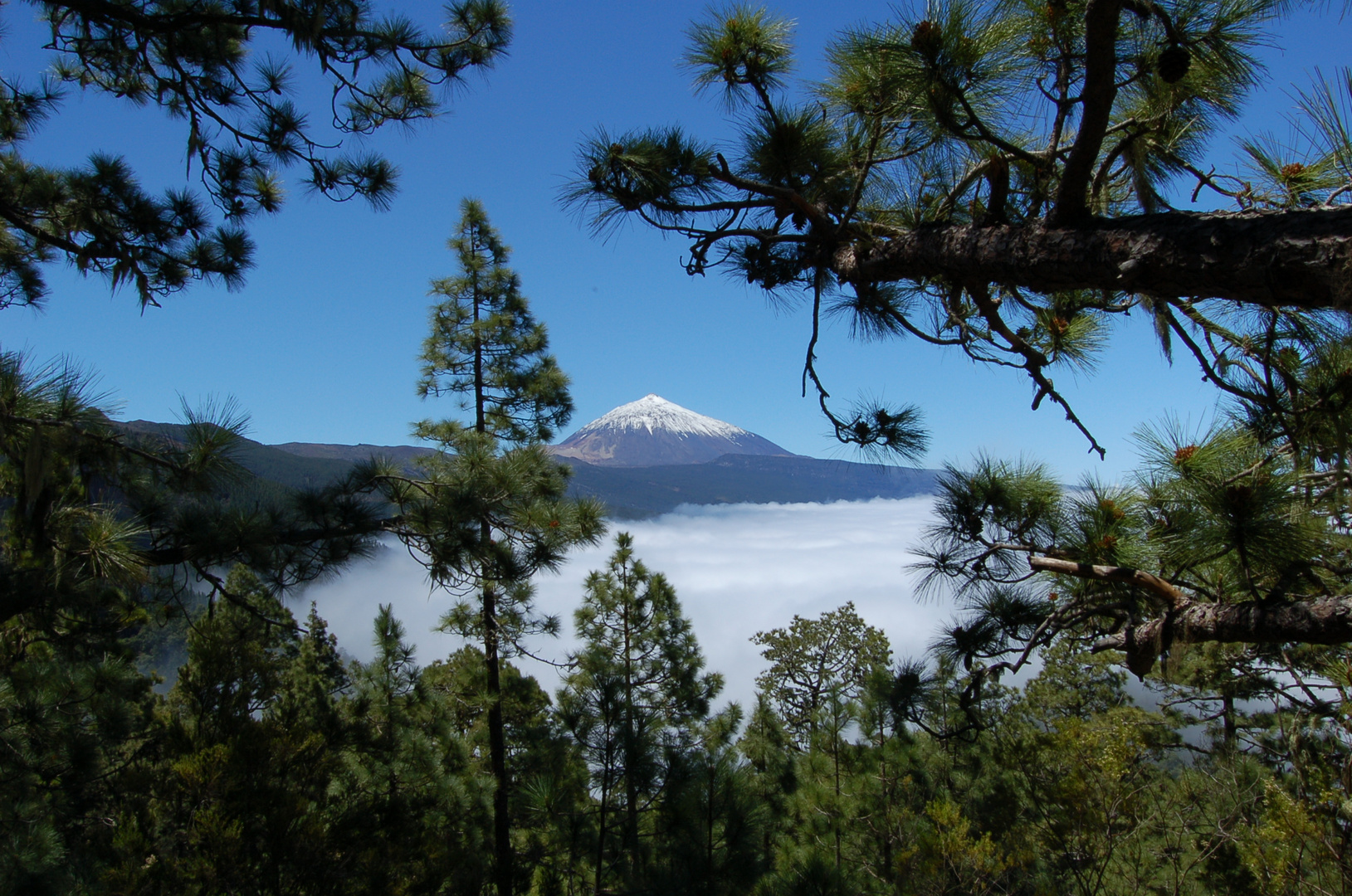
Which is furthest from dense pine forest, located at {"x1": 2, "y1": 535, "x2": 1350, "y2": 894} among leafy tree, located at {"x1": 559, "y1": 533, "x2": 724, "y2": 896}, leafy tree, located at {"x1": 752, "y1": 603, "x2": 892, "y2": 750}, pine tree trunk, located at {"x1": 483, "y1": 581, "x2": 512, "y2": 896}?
leafy tree, located at {"x1": 752, "y1": 603, "x2": 892, "y2": 750}

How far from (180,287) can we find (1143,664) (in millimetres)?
4827

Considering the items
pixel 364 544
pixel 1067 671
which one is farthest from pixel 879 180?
pixel 1067 671

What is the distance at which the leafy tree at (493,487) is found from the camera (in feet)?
10.6

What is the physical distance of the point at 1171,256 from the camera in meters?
1.26

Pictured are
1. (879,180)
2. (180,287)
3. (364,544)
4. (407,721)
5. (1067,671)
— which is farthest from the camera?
(1067,671)

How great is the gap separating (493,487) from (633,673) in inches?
322

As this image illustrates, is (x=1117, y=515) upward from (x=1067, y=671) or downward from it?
upward

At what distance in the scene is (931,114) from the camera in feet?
6.38

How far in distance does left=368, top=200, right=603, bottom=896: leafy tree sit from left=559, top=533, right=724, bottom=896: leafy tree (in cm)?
120

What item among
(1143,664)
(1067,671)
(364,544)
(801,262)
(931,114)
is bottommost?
(1067,671)

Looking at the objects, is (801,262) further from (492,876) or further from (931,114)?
(492,876)

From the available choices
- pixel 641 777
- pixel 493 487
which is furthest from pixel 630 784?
pixel 493 487

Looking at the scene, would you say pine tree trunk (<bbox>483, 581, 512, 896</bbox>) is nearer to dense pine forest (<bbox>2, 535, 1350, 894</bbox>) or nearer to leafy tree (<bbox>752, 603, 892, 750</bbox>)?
dense pine forest (<bbox>2, 535, 1350, 894</bbox>)

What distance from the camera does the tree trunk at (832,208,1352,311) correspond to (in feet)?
3.51
